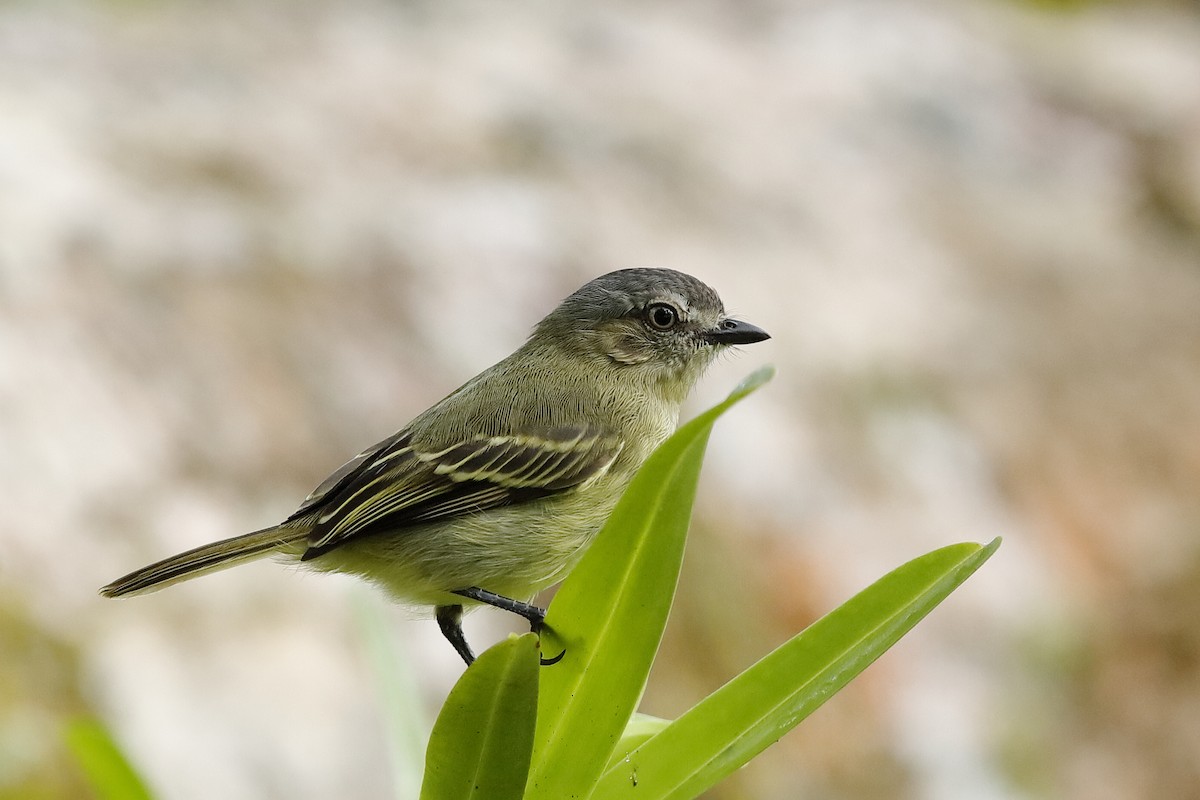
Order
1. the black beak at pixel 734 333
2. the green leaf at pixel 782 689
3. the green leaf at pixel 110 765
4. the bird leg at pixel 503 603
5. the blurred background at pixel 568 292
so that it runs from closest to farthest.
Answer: the green leaf at pixel 782 689 → the green leaf at pixel 110 765 → the bird leg at pixel 503 603 → the black beak at pixel 734 333 → the blurred background at pixel 568 292

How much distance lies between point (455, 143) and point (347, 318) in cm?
169

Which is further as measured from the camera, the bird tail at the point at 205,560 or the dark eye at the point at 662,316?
the dark eye at the point at 662,316

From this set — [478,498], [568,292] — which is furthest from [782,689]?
[568,292]

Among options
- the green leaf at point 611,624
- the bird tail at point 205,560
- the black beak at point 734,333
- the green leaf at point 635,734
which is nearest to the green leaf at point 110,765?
the bird tail at point 205,560

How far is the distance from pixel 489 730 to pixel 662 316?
168 centimetres

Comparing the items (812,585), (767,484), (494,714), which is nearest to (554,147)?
(767,484)

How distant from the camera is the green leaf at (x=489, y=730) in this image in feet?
5.39

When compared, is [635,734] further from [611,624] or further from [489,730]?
[489,730]

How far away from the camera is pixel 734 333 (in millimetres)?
3105

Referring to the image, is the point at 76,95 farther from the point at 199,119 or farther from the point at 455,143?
the point at 455,143

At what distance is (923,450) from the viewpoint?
709 cm

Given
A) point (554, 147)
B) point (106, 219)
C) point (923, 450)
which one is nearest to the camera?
point (106, 219)

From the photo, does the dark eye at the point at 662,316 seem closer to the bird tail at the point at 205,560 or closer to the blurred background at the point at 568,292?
the bird tail at the point at 205,560

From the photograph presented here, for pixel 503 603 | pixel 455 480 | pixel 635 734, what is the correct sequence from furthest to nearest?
pixel 455 480
pixel 503 603
pixel 635 734
